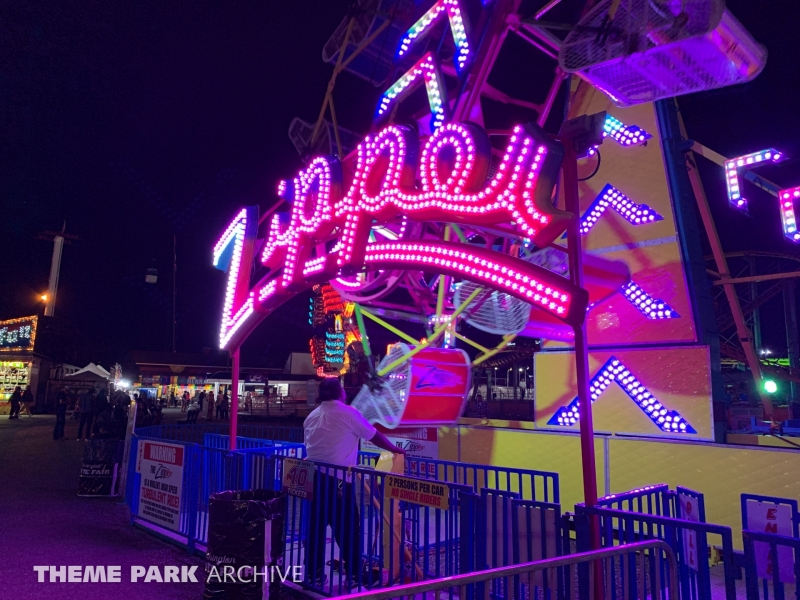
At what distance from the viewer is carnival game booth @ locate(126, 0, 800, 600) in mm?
4875

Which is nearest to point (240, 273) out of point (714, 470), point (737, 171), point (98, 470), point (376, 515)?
point (98, 470)

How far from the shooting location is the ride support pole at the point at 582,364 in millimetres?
4531

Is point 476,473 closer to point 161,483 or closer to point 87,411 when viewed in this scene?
point 161,483

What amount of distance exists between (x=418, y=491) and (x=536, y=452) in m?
5.28

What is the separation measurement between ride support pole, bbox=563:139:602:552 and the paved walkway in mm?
3759

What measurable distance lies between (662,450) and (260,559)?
19.0ft

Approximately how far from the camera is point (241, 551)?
4.97 metres

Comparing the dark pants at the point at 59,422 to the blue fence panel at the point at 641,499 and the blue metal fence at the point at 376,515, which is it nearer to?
the blue metal fence at the point at 376,515

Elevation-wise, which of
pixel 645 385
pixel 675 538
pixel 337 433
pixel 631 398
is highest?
pixel 645 385

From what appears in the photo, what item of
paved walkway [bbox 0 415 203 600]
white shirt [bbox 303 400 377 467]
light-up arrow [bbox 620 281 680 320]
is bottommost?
paved walkway [bbox 0 415 203 600]

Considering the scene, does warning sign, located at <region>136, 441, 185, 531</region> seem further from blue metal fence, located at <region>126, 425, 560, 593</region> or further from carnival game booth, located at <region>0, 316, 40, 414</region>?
carnival game booth, located at <region>0, 316, 40, 414</region>

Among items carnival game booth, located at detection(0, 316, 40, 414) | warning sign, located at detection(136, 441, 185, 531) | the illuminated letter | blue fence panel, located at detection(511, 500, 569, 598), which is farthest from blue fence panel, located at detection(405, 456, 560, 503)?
carnival game booth, located at detection(0, 316, 40, 414)

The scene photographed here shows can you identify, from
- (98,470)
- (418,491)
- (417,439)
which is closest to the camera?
(418,491)

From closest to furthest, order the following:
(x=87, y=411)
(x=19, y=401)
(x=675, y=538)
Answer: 1. (x=675, y=538)
2. (x=87, y=411)
3. (x=19, y=401)
